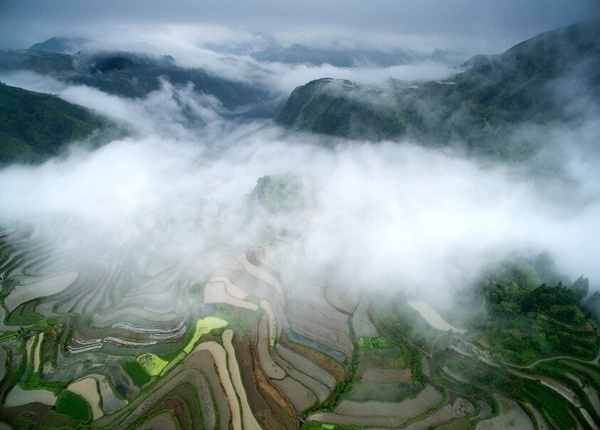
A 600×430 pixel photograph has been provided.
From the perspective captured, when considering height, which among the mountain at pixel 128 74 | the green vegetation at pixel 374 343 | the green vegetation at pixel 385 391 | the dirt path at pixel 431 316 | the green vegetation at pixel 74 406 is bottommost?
the green vegetation at pixel 74 406

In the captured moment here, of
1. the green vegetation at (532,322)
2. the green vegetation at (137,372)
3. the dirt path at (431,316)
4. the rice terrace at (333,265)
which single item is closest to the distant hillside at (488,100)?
the rice terrace at (333,265)

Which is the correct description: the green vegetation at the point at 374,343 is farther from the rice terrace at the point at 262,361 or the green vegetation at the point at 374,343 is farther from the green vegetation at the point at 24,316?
the green vegetation at the point at 24,316

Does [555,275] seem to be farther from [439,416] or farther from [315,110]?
[315,110]

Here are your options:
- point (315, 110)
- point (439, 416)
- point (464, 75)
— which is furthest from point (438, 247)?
point (315, 110)

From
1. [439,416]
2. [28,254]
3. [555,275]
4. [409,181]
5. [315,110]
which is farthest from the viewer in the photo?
[315,110]

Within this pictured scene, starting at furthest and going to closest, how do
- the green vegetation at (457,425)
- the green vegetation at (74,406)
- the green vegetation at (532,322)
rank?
the green vegetation at (532,322), the green vegetation at (457,425), the green vegetation at (74,406)

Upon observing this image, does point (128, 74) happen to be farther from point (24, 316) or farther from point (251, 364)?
point (251, 364)

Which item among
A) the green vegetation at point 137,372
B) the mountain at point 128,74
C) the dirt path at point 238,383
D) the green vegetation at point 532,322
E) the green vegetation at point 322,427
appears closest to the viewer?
the green vegetation at point 322,427

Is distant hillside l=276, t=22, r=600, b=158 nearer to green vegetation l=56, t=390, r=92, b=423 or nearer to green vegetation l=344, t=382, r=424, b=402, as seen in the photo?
green vegetation l=344, t=382, r=424, b=402
